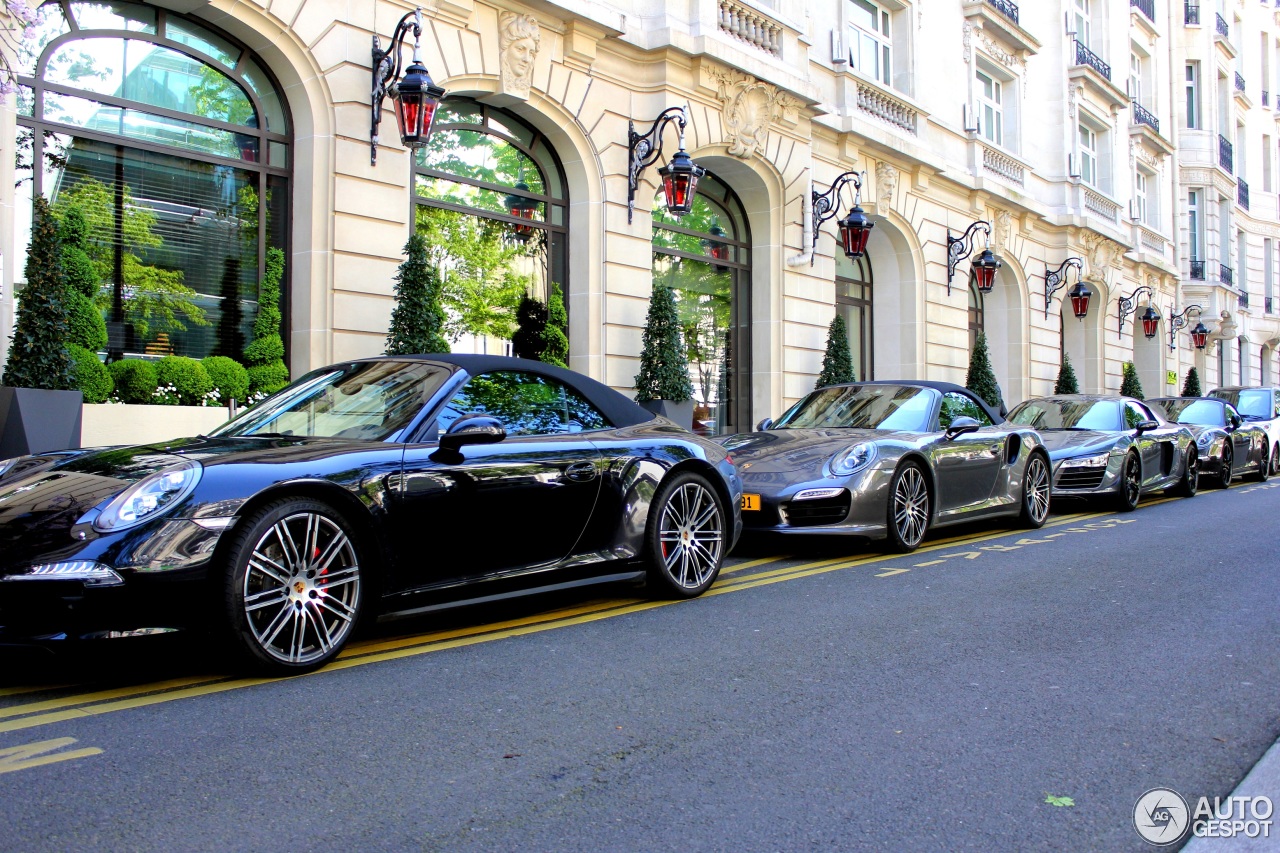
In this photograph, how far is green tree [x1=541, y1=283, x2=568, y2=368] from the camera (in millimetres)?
13719

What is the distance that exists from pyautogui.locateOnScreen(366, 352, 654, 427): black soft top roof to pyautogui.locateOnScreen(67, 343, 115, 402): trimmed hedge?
4.20 meters

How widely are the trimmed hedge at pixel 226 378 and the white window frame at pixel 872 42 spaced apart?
13.1 metres

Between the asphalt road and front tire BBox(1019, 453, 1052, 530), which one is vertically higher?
front tire BBox(1019, 453, 1052, 530)

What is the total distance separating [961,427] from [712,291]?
8953mm

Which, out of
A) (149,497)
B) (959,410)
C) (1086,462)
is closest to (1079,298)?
(1086,462)

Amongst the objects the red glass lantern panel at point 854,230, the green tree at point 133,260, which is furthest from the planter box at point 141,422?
the red glass lantern panel at point 854,230

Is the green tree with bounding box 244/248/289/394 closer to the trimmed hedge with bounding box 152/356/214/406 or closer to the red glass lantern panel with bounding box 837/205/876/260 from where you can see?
the trimmed hedge with bounding box 152/356/214/406

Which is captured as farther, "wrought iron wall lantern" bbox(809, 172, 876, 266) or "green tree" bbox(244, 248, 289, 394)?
"wrought iron wall lantern" bbox(809, 172, 876, 266)

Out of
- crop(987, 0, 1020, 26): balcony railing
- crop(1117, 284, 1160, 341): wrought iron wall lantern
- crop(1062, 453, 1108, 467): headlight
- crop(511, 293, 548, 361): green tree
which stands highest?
crop(987, 0, 1020, 26): balcony railing

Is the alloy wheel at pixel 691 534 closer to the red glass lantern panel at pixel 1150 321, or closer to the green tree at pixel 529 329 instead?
the green tree at pixel 529 329

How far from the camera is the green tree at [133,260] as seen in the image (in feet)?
32.9

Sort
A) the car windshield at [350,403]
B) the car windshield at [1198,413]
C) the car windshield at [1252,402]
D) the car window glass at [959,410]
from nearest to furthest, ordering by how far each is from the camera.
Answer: the car windshield at [350,403], the car window glass at [959,410], the car windshield at [1198,413], the car windshield at [1252,402]

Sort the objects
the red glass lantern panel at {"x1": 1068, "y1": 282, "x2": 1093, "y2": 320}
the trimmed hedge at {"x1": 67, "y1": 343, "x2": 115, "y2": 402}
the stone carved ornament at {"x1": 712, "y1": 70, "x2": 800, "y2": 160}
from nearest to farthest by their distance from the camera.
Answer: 1. the trimmed hedge at {"x1": 67, "y1": 343, "x2": 115, "y2": 402}
2. the stone carved ornament at {"x1": 712, "y1": 70, "x2": 800, "y2": 160}
3. the red glass lantern panel at {"x1": 1068, "y1": 282, "x2": 1093, "y2": 320}

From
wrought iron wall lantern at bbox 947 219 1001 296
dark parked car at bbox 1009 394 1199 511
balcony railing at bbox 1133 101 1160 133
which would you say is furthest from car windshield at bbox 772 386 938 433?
balcony railing at bbox 1133 101 1160 133
